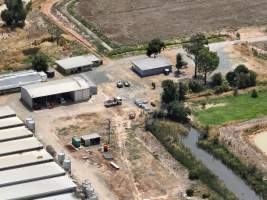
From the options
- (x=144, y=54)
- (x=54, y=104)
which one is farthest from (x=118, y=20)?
(x=54, y=104)

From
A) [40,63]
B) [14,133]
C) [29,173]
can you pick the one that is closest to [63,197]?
[29,173]

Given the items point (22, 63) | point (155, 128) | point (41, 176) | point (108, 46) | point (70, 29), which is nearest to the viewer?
point (41, 176)

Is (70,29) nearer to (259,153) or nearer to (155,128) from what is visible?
(155,128)

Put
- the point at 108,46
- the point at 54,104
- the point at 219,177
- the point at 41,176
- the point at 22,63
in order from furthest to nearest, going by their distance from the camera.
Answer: the point at 108,46, the point at 22,63, the point at 54,104, the point at 219,177, the point at 41,176

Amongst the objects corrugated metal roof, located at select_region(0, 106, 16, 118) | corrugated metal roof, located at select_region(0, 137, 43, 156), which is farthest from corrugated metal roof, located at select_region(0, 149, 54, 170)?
corrugated metal roof, located at select_region(0, 106, 16, 118)

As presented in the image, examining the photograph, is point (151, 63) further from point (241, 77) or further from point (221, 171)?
point (221, 171)

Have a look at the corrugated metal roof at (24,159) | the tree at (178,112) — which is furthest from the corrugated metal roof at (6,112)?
the tree at (178,112)

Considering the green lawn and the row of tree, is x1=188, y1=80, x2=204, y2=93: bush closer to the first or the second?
the row of tree
